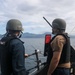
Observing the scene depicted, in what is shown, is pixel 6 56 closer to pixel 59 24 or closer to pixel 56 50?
pixel 56 50

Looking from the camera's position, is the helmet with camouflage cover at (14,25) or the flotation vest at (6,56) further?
the helmet with camouflage cover at (14,25)

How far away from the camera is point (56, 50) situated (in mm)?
5766

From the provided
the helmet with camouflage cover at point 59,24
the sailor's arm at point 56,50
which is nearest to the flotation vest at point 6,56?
the sailor's arm at point 56,50

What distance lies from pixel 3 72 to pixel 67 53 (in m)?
1.64

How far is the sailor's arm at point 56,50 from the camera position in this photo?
18.9 ft

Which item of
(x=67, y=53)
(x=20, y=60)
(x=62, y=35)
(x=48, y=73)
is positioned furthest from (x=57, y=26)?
(x=20, y=60)

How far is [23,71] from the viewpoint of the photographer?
495 centimetres

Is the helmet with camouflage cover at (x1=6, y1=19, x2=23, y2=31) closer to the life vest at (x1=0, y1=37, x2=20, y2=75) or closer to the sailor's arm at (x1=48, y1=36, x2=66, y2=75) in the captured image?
the life vest at (x1=0, y1=37, x2=20, y2=75)

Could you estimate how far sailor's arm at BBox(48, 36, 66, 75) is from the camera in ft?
18.9

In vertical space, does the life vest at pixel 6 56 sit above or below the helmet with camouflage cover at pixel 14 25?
below

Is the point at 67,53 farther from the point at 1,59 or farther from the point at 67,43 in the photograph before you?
the point at 1,59

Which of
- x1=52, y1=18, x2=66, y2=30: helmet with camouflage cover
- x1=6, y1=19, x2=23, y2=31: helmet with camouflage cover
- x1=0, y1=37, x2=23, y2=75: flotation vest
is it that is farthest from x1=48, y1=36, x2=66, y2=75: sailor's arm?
x1=0, y1=37, x2=23, y2=75: flotation vest

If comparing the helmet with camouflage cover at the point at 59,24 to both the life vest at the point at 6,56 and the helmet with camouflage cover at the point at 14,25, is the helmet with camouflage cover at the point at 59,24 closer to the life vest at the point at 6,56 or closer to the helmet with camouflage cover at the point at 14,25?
the helmet with camouflage cover at the point at 14,25

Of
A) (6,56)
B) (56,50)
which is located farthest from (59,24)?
(6,56)
